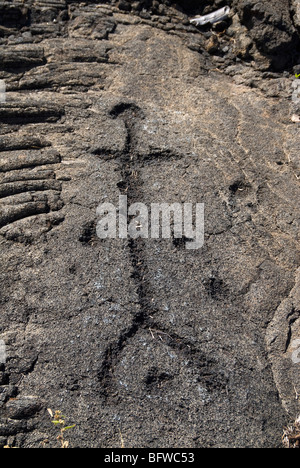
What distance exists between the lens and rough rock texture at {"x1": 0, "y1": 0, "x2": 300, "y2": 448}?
2016mm

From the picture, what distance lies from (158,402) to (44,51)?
2.33 metres

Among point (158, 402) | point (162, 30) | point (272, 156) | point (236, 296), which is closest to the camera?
point (158, 402)

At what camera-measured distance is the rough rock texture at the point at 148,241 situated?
202 cm

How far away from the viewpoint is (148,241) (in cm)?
246

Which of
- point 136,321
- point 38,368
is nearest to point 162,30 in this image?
point 136,321

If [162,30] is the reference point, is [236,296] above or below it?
below
